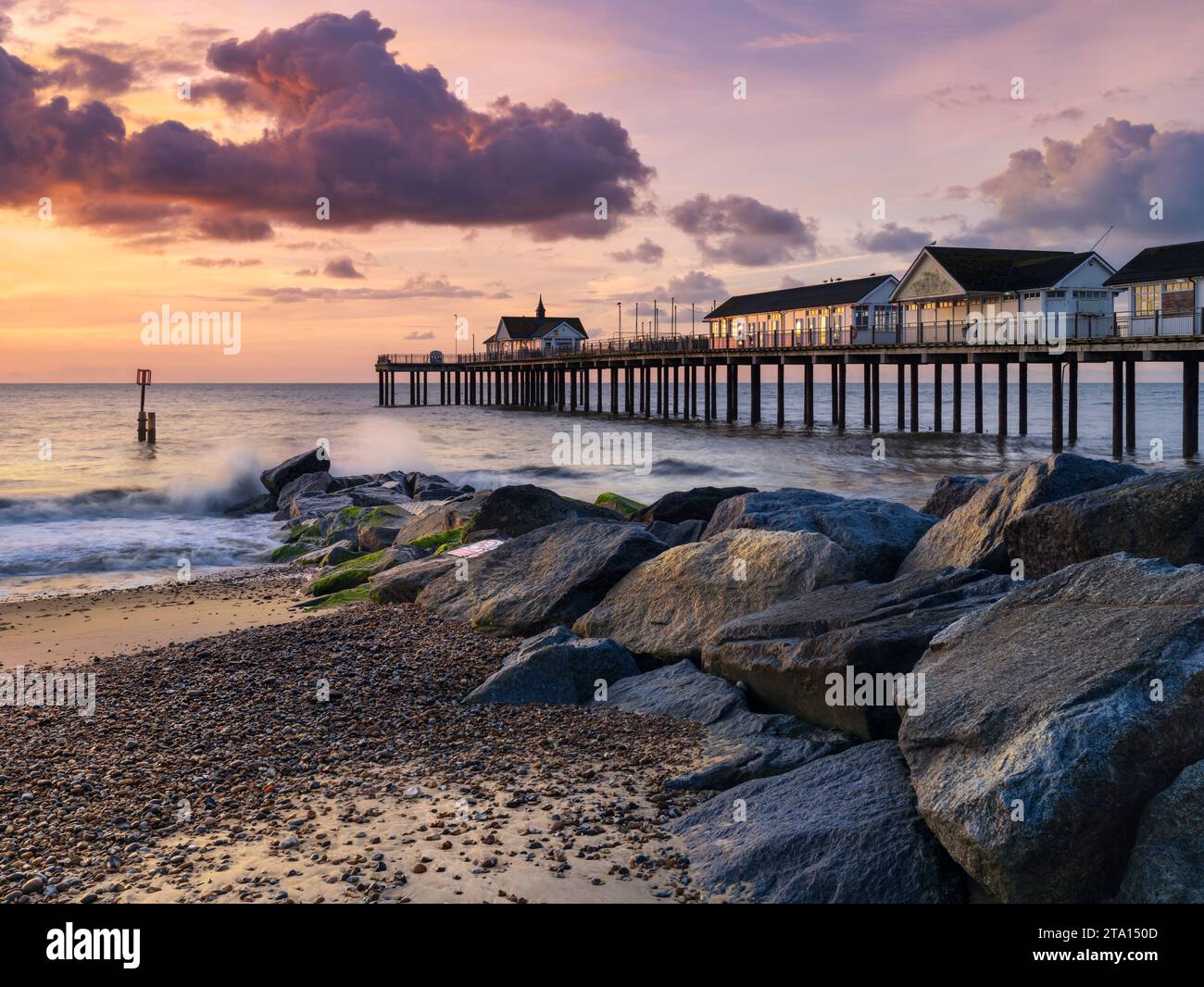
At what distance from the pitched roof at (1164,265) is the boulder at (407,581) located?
1261 inches

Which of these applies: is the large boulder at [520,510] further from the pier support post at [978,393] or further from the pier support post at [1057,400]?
the pier support post at [978,393]

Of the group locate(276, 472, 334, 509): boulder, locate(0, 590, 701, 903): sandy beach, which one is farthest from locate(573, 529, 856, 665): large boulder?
locate(276, 472, 334, 509): boulder

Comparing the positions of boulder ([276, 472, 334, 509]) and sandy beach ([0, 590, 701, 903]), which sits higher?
boulder ([276, 472, 334, 509])

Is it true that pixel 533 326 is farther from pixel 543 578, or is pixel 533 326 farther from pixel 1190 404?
pixel 543 578

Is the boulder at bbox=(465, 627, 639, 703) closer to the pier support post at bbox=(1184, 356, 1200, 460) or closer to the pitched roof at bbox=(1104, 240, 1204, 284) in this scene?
the pier support post at bbox=(1184, 356, 1200, 460)

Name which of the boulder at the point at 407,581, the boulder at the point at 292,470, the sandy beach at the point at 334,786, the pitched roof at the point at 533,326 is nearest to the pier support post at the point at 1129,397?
the boulder at the point at 292,470

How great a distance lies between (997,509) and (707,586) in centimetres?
238

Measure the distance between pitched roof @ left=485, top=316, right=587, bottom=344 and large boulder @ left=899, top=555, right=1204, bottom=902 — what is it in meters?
92.1

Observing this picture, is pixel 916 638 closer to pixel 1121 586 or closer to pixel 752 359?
pixel 1121 586

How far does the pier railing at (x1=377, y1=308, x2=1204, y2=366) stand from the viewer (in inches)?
1301

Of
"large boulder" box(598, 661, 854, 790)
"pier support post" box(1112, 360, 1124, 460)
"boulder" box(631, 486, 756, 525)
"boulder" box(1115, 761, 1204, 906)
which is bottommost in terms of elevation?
"large boulder" box(598, 661, 854, 790)

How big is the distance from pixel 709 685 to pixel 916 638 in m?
1.56

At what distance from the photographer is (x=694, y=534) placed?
39.1ft

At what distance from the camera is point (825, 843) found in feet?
15.4
